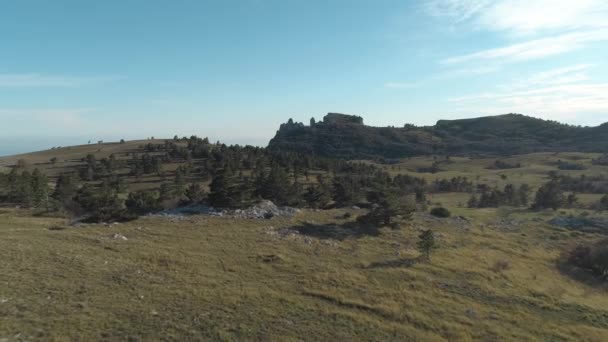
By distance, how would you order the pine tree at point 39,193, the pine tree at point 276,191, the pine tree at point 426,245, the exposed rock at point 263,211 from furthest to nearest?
the pine tree at point 276,191
the pine tree at point 39,193
the exposed rock at point 263,211
the pine tree at point 426,245

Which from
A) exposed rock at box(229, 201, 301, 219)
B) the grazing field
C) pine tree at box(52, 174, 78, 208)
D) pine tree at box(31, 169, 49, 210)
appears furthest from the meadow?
pine tree at box(52, 174, 78, 208)

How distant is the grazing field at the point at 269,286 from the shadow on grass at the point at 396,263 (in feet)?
0.96

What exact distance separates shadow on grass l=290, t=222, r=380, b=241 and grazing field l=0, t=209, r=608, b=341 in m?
0.44

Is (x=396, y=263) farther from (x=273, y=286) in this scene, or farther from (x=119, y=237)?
(x=119, y=237)

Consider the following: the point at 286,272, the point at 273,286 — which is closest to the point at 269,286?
the point at 273,286

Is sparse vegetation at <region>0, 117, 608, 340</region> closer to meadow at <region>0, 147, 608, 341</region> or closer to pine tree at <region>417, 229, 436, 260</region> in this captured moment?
meadow at <region>0, 147, 608, 341</region>

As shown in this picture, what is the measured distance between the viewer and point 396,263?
44.7m

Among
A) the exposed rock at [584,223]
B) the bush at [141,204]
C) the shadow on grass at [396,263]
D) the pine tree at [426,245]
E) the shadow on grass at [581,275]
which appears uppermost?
the bush at [141,204]

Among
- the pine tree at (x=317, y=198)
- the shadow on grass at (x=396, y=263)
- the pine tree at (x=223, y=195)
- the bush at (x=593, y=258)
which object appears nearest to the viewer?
the shadow on grass at (x=396, y=263)

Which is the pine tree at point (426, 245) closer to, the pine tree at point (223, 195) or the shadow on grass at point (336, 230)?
the shadow on grass at point (336, 230)

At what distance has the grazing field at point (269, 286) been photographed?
2380cm

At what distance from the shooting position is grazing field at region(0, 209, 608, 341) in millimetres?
23797

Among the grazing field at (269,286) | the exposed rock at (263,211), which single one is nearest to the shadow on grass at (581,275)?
the grazing field at (269,286)

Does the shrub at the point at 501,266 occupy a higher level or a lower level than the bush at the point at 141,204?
lower
